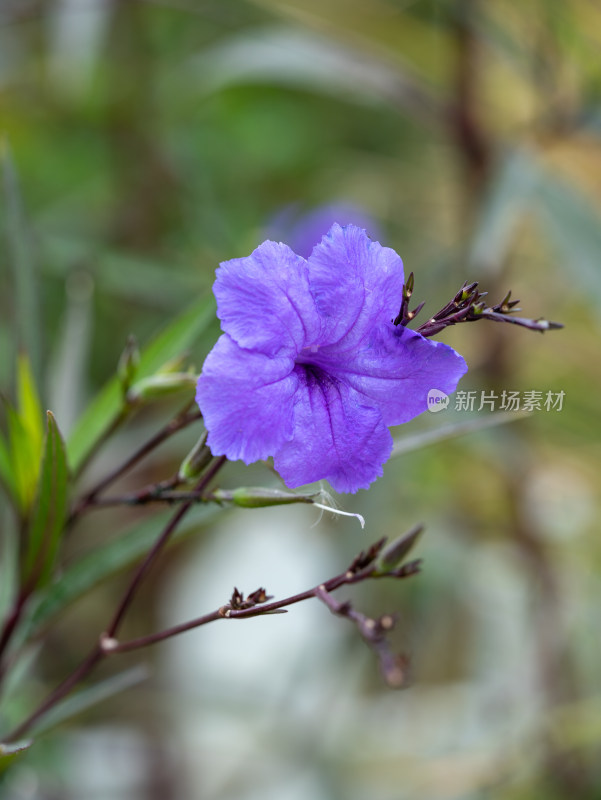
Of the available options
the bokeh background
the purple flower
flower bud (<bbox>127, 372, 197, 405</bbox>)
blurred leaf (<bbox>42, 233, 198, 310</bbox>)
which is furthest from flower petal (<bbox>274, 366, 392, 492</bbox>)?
blurred leaf (<bbox>42, 233, 198, 310</bbox>)

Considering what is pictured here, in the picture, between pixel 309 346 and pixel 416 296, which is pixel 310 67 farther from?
pixel 309 346

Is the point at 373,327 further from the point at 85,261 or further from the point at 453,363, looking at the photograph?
the point at 85,261

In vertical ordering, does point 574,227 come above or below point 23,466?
above

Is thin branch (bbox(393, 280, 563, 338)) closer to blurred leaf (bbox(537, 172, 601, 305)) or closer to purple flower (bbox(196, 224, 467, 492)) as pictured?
purple flower (bbox(196, 224, 467, 492))

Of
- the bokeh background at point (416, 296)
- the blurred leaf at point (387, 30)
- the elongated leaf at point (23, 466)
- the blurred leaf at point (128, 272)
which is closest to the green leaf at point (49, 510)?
the elongated leaf at point (23, 466)

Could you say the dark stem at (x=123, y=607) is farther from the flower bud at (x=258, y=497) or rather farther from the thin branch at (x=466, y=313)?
the thin branch at (x=466, y=313)

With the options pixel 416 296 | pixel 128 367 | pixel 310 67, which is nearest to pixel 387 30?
pixel 310 67

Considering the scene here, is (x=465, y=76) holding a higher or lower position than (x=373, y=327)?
higher

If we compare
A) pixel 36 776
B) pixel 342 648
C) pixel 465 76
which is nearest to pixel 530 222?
pixel 465 76
